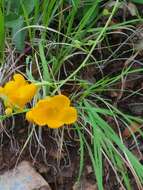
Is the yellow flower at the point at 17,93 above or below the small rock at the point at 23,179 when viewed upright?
above

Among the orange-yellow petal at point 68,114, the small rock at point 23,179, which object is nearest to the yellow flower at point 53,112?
the orange-yellow petal at point 68,114

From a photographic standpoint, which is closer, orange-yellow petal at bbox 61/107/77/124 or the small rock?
orange-yellow petal at bbox 61/107/77/124

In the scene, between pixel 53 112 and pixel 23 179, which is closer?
pixel 53 112

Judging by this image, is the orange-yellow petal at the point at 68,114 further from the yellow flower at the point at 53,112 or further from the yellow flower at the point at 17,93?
the yellow flower at the point at 17,93

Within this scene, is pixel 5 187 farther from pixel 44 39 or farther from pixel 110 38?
pixel 110 38

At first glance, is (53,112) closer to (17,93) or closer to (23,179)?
(17,93)

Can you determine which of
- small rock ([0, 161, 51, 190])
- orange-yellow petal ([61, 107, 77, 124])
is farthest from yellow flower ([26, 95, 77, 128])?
small rock ([0, 161, 51, 190])

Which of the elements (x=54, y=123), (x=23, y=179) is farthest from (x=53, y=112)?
(x=23, y=179)

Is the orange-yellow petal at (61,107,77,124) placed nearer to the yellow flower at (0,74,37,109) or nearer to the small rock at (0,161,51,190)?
the yellow flower at (0,74,37,109)
